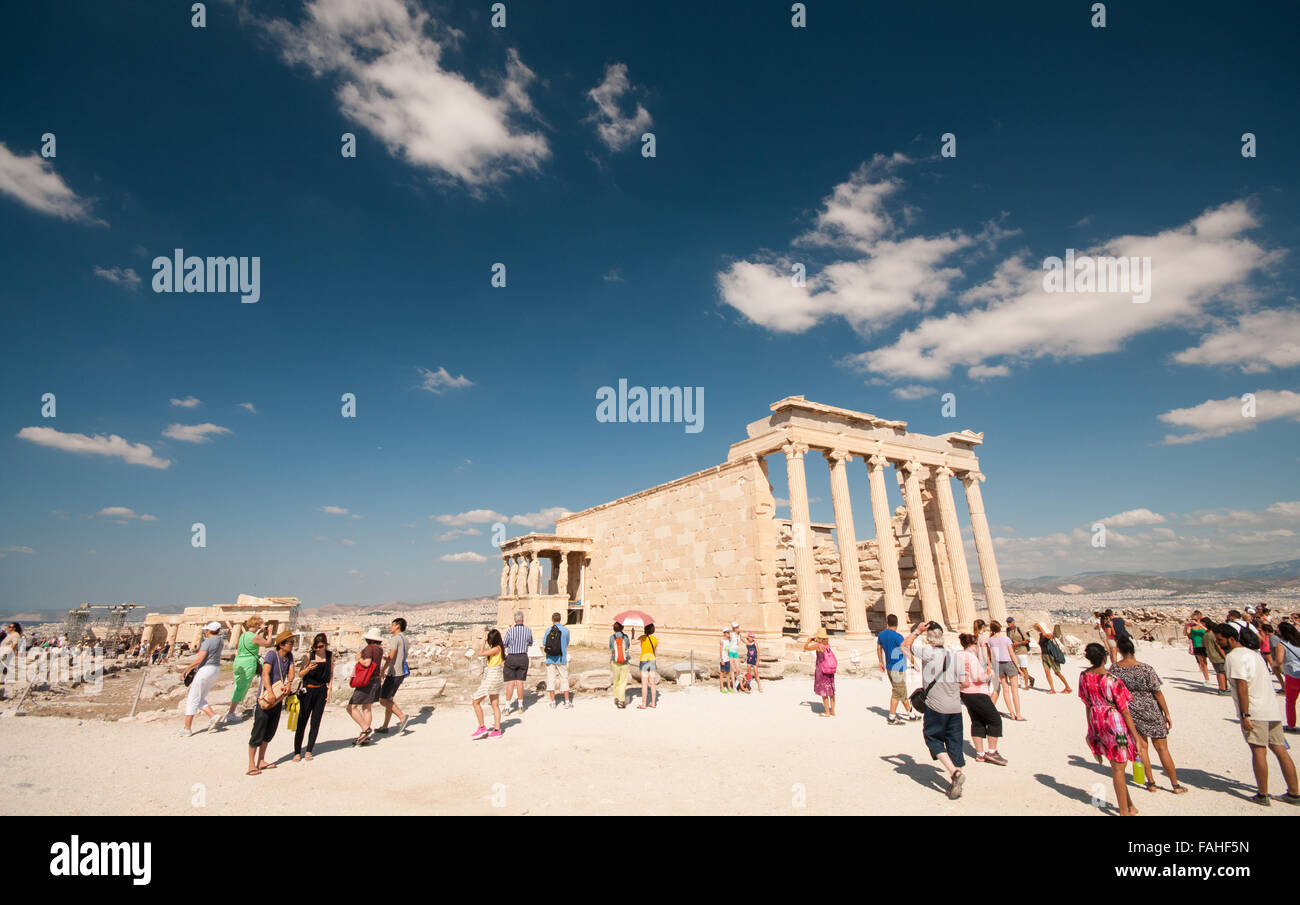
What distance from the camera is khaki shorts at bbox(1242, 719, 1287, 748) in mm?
5098

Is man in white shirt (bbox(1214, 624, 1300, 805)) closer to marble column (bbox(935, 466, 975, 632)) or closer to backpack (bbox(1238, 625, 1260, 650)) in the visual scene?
backpack (bbox(1238, 625, 1260, 650))

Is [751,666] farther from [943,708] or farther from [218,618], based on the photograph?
[218,618]

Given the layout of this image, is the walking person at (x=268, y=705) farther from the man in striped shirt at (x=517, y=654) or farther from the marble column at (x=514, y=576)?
the marble column at (x=514, y=576)

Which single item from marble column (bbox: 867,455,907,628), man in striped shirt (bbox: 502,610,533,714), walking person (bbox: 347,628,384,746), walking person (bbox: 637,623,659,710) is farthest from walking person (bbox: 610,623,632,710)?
marble column (bbox: 867,455,907,628)

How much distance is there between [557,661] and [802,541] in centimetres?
1104

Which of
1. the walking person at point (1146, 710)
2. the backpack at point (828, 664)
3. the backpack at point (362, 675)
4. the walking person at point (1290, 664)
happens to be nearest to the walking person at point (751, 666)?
the backpack at point (828, 664)

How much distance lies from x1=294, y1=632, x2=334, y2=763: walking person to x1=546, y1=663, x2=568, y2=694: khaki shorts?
4.26 m

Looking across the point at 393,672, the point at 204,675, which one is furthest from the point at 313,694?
the point at 204,675

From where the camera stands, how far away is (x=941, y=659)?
5766 mm

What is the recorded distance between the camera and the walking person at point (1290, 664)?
7314 mm

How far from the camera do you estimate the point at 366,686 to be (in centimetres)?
798

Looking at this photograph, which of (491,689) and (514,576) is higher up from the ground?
(514,576)
